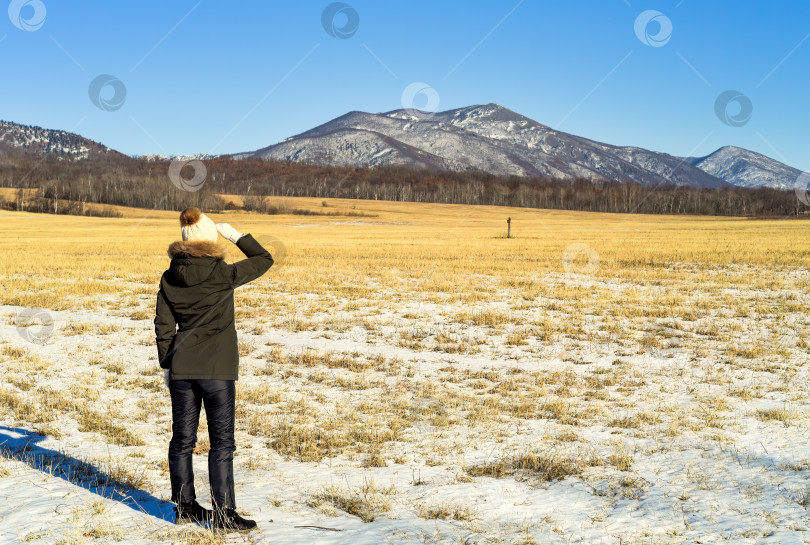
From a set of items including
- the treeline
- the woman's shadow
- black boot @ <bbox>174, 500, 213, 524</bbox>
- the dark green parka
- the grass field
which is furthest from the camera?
the treeline

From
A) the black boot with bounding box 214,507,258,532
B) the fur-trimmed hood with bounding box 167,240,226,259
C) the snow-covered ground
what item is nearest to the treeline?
the snow-covered ground

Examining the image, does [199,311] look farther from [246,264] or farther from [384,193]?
[384,193]

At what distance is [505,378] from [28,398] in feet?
26.1

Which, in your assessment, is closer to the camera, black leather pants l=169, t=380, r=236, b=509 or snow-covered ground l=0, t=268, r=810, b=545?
black leather pants l=169, t=380, r=236, b=509

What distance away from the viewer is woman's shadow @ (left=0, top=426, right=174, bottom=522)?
579 cm

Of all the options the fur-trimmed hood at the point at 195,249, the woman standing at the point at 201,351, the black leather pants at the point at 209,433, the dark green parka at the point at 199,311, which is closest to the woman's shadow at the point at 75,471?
the black leather pants at the point at 209,433

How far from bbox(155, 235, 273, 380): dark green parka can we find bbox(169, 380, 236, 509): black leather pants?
14 centimetres

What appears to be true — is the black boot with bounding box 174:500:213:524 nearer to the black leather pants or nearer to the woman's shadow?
the black leather pants

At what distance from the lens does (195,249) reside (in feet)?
16.9

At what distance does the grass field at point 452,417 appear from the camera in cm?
547

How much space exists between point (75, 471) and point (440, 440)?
4273 millimetres

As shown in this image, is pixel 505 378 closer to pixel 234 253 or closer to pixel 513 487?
pixel 513 487

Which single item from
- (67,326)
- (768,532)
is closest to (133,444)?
(768,532)

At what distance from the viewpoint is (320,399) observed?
31.4 ft
